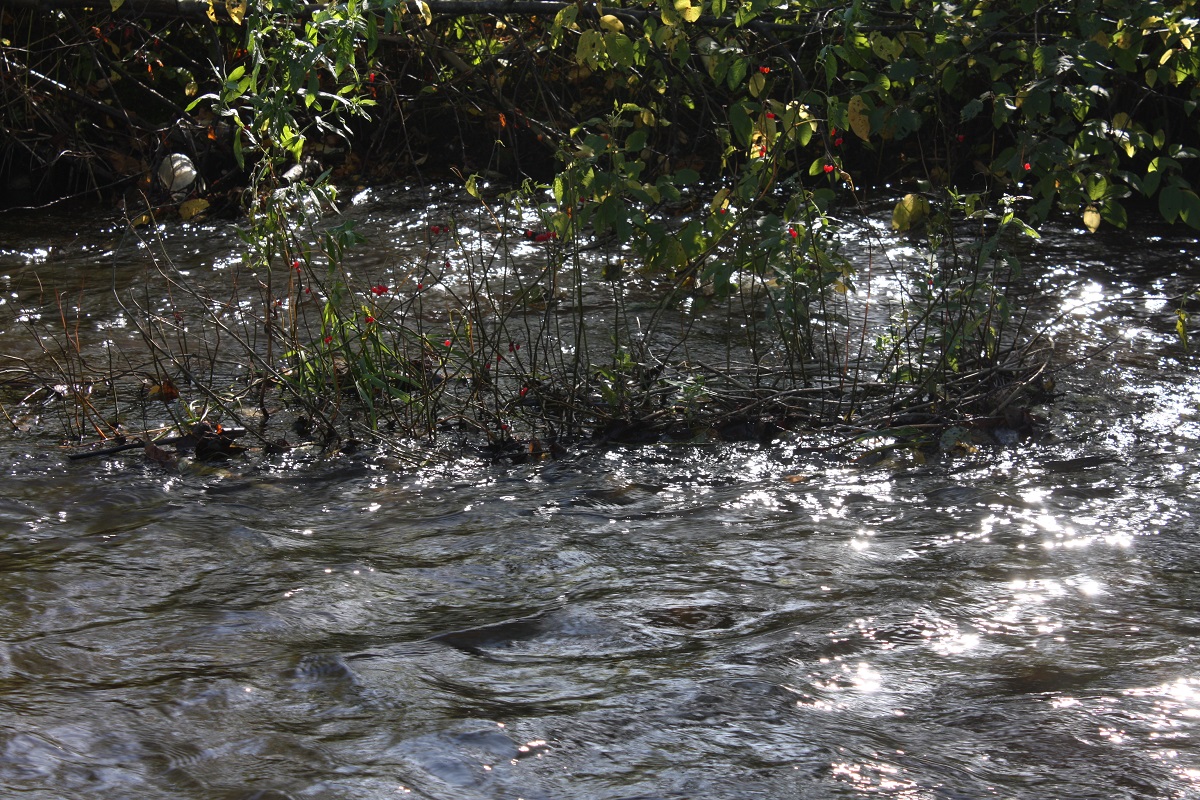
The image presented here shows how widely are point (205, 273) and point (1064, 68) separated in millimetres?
4931

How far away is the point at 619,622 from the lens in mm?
3229

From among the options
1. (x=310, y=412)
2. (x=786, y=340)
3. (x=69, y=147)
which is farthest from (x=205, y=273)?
(x=786, y=340)

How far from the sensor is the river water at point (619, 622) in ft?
8.27

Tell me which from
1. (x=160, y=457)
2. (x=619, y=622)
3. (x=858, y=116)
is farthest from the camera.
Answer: (x=160, y=457)

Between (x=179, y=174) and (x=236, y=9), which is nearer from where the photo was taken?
(x=236, y=9)

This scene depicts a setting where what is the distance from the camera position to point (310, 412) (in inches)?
183

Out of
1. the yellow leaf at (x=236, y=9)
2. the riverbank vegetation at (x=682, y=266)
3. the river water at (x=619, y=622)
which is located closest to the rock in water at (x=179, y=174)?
the riverbank vegetation at (x=682, y=266)

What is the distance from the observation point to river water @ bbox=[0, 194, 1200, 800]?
252cm

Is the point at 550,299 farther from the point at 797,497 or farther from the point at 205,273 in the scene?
the point at 205,273

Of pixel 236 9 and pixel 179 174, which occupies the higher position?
pixel 236 9

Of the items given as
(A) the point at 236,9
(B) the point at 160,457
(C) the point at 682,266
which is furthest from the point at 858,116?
(B) the point at 160,457

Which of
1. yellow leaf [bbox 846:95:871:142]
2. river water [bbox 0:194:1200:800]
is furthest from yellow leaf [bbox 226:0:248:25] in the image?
yellow leaf [bbox 846:95:871:142]

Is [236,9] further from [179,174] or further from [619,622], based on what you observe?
[179,174]

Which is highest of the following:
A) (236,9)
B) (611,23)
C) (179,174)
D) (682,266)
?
(236,9)
